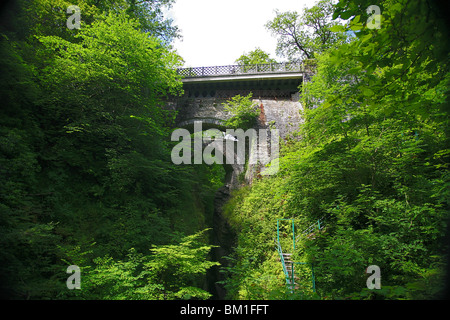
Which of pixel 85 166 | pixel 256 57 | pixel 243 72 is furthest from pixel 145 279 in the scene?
pixel 256 57

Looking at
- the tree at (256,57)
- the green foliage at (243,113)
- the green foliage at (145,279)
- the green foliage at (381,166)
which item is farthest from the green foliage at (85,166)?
the tree at (256,57)

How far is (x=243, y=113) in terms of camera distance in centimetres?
1416

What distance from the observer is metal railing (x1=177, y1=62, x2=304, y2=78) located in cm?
1544

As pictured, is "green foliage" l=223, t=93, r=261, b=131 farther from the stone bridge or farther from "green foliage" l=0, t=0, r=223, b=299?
"green foliage" l=0, t=0, r=223, b=299

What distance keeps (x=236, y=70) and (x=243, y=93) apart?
1.73 metres

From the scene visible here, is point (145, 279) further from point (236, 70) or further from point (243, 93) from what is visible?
point (236, 70)

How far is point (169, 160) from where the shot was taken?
11.0m

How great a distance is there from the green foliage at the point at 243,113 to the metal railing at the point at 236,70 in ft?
7.95

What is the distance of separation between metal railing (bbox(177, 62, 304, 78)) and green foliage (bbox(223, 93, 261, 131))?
2422mm

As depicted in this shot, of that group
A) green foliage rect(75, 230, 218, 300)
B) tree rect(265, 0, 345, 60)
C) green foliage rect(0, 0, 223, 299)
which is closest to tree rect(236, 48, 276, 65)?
tree rect(265, 0, 345, 60)

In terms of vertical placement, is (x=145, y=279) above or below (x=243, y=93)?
below

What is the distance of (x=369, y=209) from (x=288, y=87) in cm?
1210

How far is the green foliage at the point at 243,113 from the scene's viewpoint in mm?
14172
